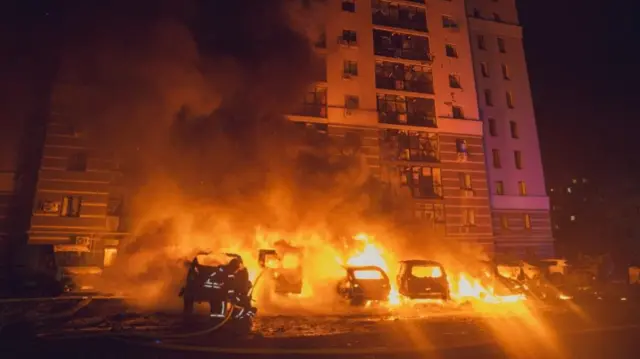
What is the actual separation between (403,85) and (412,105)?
5.25 feet

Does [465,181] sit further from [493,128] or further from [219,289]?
[219,289]

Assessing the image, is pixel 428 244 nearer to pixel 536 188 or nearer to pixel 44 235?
pixel 536 188

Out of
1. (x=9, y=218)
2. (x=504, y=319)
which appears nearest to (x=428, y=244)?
(x=504, y=319)

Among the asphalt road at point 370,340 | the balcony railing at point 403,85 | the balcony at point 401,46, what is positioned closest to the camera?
the asphalt road at point 370,340

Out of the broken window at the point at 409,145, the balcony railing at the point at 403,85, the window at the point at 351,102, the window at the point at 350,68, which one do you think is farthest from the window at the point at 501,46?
the window at the point at 351,102

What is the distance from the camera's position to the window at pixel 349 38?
30061 mm

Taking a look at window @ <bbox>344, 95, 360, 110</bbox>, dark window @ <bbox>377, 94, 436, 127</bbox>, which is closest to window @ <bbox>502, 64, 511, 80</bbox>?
dark window @ <bbox>377, 94, 436, 127</bbox>

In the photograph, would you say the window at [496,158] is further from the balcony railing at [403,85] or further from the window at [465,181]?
the balcony railing at [403,85]

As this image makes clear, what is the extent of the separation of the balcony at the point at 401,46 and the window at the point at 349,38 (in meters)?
1.68

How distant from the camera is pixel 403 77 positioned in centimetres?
3142

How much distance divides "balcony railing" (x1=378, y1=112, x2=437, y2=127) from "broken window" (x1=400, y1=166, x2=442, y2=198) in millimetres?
3209

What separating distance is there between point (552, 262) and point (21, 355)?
23.3 meters

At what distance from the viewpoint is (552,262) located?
22828mm

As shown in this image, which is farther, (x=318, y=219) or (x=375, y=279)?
(x=318, y=219)
